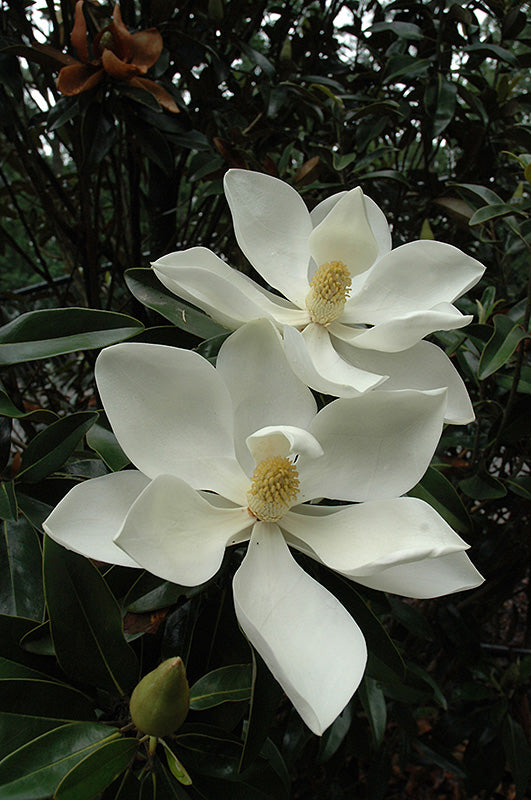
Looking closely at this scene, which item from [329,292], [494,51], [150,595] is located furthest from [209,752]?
[494,51]

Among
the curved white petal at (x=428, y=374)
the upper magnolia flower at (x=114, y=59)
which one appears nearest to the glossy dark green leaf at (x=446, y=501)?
the curved white petal at (x=428, y=374)

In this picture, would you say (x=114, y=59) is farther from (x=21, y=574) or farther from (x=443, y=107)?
(x=21, y=574)

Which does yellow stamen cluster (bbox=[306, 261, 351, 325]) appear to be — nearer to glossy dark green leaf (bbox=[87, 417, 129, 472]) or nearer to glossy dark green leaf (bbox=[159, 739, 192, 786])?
glossy dark green leaf (bbox=[87, 417, 129, 472])

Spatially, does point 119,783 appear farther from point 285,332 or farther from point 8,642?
point 285,332

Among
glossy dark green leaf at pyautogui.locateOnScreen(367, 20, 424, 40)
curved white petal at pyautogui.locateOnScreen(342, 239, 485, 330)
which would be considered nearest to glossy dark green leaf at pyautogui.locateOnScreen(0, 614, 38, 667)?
curved white petal at pyautogui.locateOnScreen(342, 239, 485, 330)

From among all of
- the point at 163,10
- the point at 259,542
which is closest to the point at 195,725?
the point at 259,542
